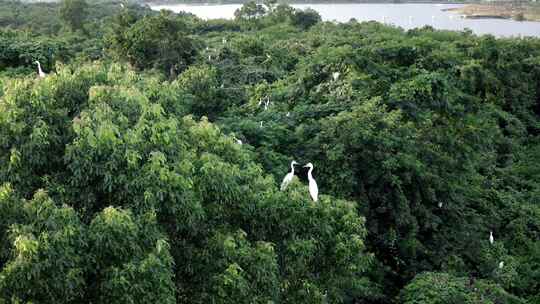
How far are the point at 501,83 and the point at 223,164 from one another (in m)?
17.0

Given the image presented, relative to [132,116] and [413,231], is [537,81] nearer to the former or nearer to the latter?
[413,231]

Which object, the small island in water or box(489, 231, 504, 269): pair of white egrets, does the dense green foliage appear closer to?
box(489, 231, 504, 269): pair of white egrets

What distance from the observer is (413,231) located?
31.6ft

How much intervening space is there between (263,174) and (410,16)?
4735 centimetres

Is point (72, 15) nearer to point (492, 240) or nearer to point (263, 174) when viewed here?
point (263, 174)

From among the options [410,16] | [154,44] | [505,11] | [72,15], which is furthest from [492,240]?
[505,11]

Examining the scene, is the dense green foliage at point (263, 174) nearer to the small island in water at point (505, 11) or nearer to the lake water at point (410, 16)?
the lake water at point (410, 16)

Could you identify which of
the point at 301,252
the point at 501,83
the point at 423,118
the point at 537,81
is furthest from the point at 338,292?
the point at 537,81

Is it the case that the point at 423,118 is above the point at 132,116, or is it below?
below

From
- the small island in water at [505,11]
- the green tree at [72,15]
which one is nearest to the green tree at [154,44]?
the green tree at [72,15]

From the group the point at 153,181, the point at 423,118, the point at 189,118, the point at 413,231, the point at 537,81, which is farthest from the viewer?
the point at 537,81

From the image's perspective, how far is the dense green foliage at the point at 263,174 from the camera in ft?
15.3

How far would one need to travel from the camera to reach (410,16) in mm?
52406

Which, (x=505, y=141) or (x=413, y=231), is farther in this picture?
(x=505, y=141)
